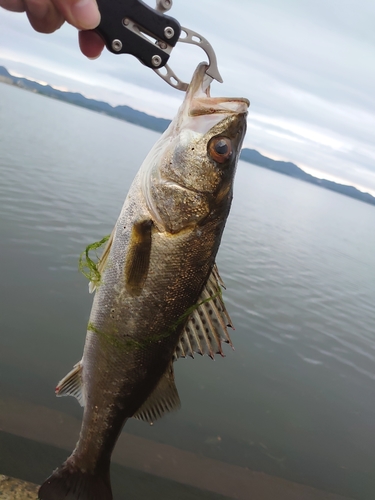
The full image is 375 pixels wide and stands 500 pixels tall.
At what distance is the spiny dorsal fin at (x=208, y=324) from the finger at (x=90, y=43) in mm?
1570

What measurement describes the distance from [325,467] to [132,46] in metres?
6.23

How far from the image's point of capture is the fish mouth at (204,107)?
233cm

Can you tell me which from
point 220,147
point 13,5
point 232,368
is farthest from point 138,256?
point 232,368

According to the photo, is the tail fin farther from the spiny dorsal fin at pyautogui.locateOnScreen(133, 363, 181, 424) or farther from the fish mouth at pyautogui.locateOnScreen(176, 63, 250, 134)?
the fish mouth at pyautogui.locateOnScreen(176, 63, 250, 134)

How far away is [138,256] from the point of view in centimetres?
231

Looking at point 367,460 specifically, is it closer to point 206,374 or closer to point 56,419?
point 206,374

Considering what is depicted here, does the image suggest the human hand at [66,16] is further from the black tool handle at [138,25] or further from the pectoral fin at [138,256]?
the pectoral fin at [138,256]

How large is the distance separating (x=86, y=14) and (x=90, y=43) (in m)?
0.34

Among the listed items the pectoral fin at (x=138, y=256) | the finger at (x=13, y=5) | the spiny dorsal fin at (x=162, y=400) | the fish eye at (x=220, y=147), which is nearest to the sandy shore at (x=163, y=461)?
the spiny dorsal fin at (x=162, y=400)

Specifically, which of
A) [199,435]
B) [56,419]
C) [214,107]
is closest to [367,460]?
[199,435]

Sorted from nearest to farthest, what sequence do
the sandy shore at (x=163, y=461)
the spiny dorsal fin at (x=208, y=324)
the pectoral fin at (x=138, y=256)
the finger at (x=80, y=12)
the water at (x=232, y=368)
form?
1. the finger at (x=80, y=12)
2. the pectoral fin at (x=138, y=256)
3. the spiny dorsal fin at (x=208, y=324)
4. the sandy shore at (x=163, y=461)
5. the water at (x=232, y=368)

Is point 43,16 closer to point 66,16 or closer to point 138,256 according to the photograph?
point 66,16

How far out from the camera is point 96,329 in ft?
8.04

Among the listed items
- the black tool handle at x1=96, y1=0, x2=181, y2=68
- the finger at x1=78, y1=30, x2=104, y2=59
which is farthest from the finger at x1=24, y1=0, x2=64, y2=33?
the black tool handle at x1=96, y1=0, x2=181, y2=68
